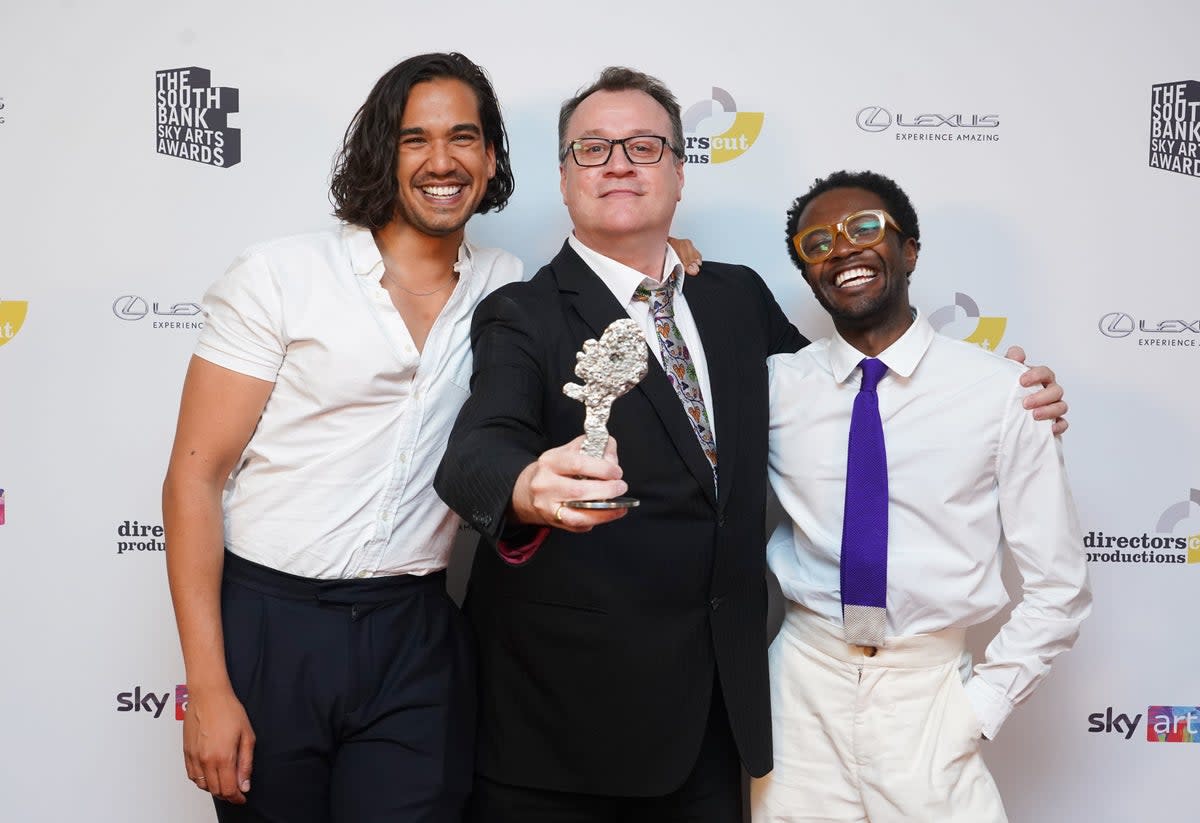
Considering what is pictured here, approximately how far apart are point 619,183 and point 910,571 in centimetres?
88

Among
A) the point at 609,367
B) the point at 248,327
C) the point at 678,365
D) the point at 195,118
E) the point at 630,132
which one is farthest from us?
the point at 195,118

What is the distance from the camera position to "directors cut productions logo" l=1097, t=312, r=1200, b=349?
2.39 metres

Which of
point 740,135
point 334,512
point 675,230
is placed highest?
point 740,135

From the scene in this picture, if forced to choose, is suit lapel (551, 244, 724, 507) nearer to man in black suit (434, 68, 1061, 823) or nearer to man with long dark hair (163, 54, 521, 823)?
man in black suit (434, 68, 1061, 823)

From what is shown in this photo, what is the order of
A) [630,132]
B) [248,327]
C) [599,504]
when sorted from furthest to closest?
[630,132] → [248,327] → [599,504]

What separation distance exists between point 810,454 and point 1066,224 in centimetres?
111

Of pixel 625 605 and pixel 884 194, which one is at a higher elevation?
pixel 884 194

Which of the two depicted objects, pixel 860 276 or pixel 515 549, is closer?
pixel 515 549

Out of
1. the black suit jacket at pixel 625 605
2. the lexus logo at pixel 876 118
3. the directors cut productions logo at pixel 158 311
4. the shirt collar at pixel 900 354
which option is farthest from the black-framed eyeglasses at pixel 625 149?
the directors cut productions logo at pixel 158 311

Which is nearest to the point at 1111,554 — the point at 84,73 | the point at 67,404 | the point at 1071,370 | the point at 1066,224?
the point at 1071,370

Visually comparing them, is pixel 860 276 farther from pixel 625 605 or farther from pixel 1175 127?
pixel 1175 127

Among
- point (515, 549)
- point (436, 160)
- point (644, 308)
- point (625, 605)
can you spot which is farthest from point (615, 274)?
point (515, 549)

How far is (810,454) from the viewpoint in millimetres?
1798

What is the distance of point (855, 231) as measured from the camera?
5.91ft
